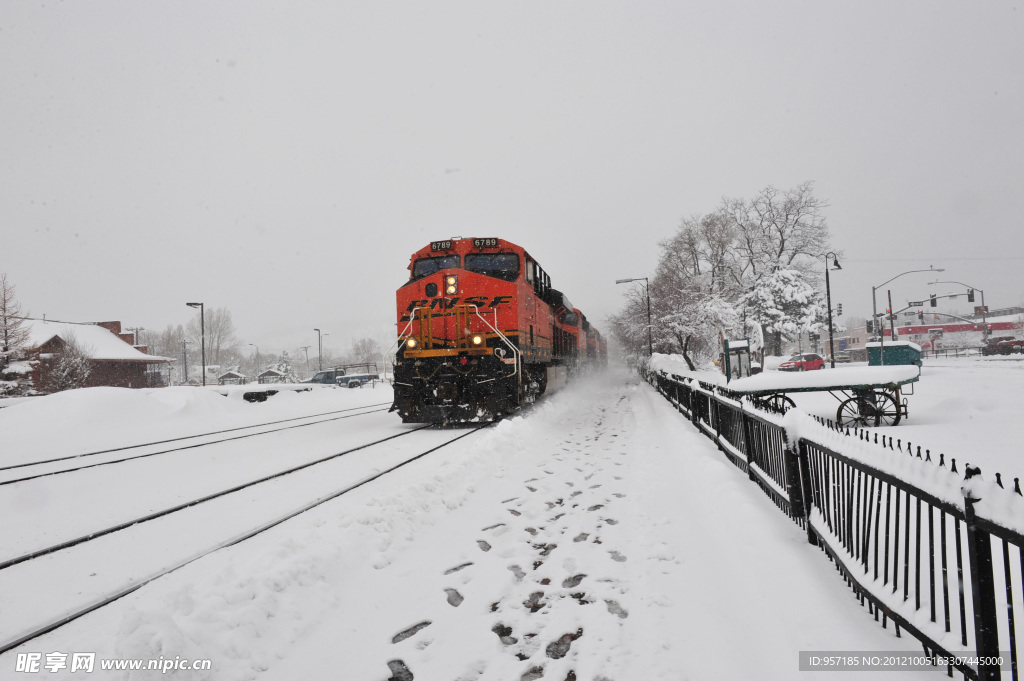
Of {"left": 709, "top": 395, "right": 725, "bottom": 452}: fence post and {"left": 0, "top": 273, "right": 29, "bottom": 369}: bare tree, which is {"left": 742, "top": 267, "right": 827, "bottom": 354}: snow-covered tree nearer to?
{"left": 709, "top": 395, "right": 725, "bottom": 452}: fence post

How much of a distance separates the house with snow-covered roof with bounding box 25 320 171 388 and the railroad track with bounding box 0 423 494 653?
4440cm

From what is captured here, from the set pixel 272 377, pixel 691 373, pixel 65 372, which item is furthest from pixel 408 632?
pixel 272 377

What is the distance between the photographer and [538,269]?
639 inches

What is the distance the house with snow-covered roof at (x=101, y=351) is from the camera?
41.2 m

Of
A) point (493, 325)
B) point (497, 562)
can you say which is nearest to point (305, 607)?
point (497, 562)

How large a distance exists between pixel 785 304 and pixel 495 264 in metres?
30.2

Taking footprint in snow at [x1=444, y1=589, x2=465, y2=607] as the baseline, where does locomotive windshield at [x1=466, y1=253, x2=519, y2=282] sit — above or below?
above

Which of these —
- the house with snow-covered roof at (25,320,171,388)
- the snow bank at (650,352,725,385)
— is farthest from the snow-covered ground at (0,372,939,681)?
the house with snow-covered roof at (25,320,171,388)

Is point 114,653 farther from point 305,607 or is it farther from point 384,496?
point 384,496

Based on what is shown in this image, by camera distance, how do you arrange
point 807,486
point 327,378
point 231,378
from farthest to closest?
point 231,378
point 327,378
point 807,486

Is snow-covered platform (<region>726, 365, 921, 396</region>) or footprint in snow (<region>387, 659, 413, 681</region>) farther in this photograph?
snow-covered platform (<region>726, 365, 921, 396</region>)

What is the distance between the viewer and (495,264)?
42.3ft

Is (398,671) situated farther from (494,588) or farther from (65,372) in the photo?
(65,372)

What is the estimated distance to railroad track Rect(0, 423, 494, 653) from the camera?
3.58 meters
